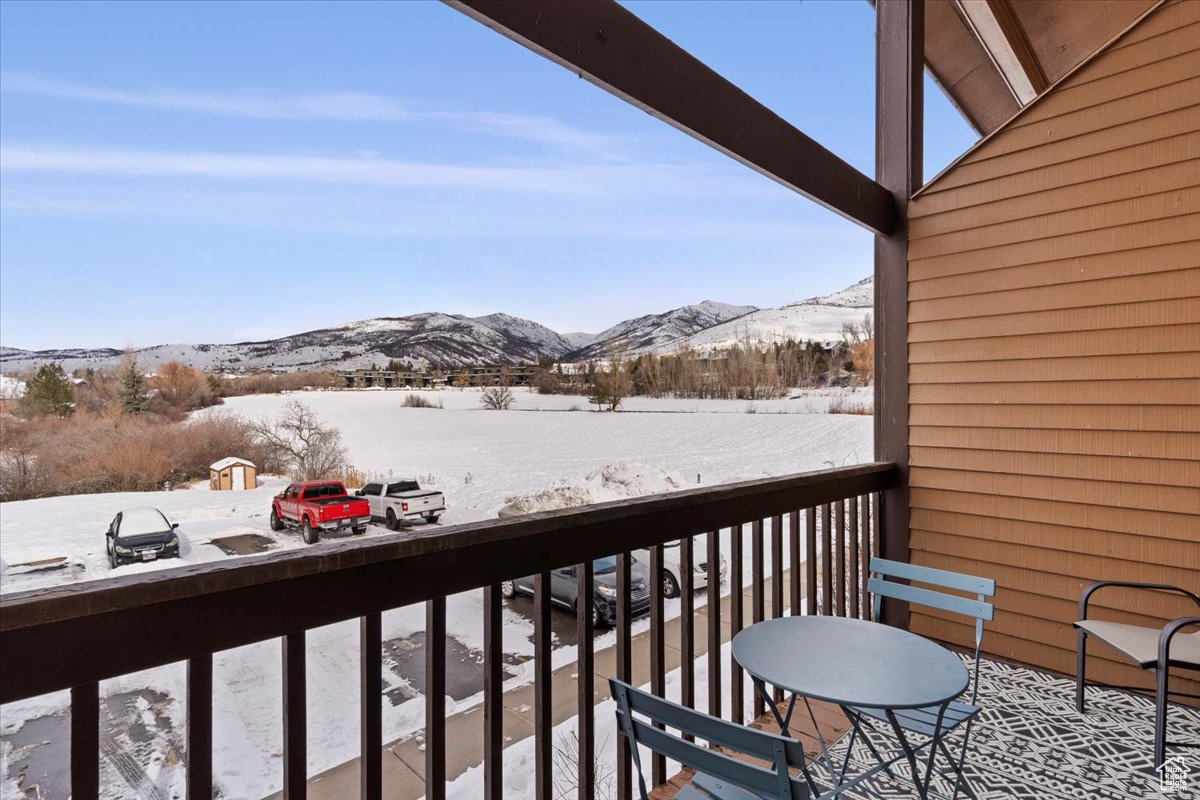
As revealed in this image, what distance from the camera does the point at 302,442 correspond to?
2.12m

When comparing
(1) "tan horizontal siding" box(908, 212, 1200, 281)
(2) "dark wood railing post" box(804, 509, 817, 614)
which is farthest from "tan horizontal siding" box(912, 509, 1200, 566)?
(1) "tan horizontal siding" box(908, 212, 1200, 281)

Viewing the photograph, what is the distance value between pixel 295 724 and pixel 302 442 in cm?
112

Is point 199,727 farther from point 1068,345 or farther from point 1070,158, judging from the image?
point 1070,158

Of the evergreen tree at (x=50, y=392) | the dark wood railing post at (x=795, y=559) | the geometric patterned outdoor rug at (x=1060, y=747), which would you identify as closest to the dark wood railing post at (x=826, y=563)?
the dark wood railing post at (x=795, y=559)

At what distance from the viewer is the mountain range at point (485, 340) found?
1982mm

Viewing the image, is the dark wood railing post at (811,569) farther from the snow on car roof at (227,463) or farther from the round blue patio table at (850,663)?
the snow on car roof at (227,463)

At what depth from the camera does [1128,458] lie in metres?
2.74

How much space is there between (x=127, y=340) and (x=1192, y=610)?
405cm

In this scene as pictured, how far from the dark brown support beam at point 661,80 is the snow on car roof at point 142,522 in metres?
→ 1.37

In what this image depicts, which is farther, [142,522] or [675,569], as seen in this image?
[675,569]

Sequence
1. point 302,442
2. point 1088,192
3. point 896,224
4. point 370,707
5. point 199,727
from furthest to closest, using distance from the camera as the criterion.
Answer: point 896,224, point 1088,192, point 302,442, point 370,707, point 199,727

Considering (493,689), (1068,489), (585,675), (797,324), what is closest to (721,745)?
Result: (493,689)

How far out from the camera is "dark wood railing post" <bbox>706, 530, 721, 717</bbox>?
222 cm

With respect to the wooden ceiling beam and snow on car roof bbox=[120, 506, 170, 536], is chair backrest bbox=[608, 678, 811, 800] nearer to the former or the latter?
snow on car roof bbox=[120, 506, 170, 536]
